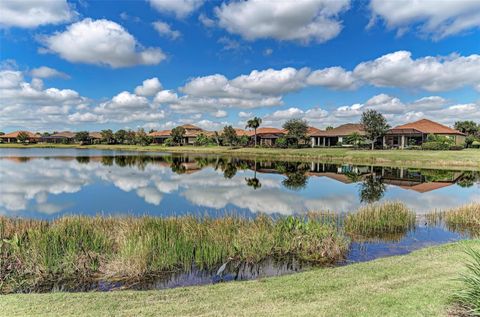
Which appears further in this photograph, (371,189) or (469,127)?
(469,127)

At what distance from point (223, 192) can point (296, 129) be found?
185 feet

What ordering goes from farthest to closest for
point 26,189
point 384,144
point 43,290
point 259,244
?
point 384,144, point 26,189, point 259,244, point 43,290

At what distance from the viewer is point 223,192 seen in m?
27.2

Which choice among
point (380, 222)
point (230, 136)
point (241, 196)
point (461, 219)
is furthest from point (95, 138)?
point (461, 219)

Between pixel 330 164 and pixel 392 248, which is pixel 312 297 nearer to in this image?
pixel 392 248

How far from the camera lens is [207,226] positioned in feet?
41.3

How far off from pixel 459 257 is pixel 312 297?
4929 mm

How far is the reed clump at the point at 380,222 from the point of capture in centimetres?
1421

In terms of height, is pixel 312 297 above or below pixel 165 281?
above

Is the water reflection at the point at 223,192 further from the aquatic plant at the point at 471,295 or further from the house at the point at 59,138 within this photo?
the house at the point at 59,138

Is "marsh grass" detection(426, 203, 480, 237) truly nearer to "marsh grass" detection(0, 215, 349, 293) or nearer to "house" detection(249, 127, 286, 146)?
"marsh grass" detection(0, 215, 349, 293)

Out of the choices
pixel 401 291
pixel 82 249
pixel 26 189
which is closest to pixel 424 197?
pixel 401 291

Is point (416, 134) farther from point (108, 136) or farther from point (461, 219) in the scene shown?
point (108, 136)

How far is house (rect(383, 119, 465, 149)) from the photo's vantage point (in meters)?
70.4
